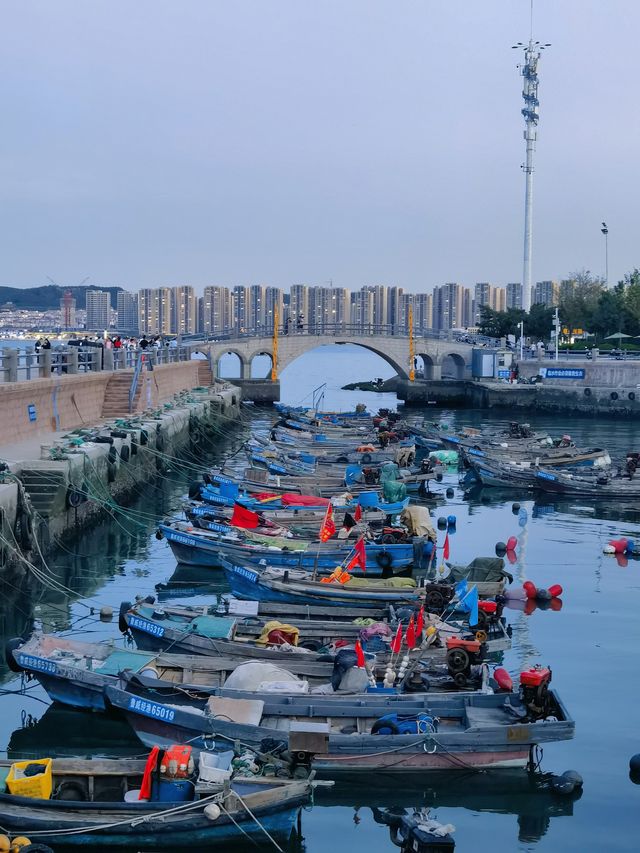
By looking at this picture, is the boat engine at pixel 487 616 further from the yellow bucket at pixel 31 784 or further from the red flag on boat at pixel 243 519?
the yellow bucket at pixel 31 784

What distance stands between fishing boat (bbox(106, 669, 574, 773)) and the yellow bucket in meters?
2.46

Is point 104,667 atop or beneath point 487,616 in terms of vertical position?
atop

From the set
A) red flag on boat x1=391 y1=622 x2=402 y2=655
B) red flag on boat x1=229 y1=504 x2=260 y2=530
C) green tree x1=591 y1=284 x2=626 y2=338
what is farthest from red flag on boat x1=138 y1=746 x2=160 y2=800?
green tree x1=591 y1=284 x2=626 y2=338

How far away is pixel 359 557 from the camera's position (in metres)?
24.7

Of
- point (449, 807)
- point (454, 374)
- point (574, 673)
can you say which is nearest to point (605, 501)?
point (574, 673)

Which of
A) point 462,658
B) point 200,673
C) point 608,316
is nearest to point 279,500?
point 200,673

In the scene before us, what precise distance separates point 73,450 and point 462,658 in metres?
16.3

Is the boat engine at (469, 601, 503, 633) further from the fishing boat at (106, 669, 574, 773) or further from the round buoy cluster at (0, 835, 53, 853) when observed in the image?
the round buoy cluster at (0, 835, 53, 853)

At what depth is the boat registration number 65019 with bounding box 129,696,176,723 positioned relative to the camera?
47.3 ft

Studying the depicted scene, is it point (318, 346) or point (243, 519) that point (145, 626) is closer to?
point (243, 519)

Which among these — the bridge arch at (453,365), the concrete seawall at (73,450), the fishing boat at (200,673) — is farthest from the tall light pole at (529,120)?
the fishing boat at (200,673)

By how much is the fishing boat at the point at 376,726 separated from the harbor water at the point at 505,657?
351mm

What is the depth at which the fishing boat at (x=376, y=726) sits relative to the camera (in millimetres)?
14266

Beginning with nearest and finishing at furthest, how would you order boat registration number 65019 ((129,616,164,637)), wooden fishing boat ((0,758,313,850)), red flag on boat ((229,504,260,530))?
1. wooden fishing boat ((0,758,313,850))
2. boat registration number 65019 ((129,616,164,637))
3. red flag on boat ((229,504,260,530))
